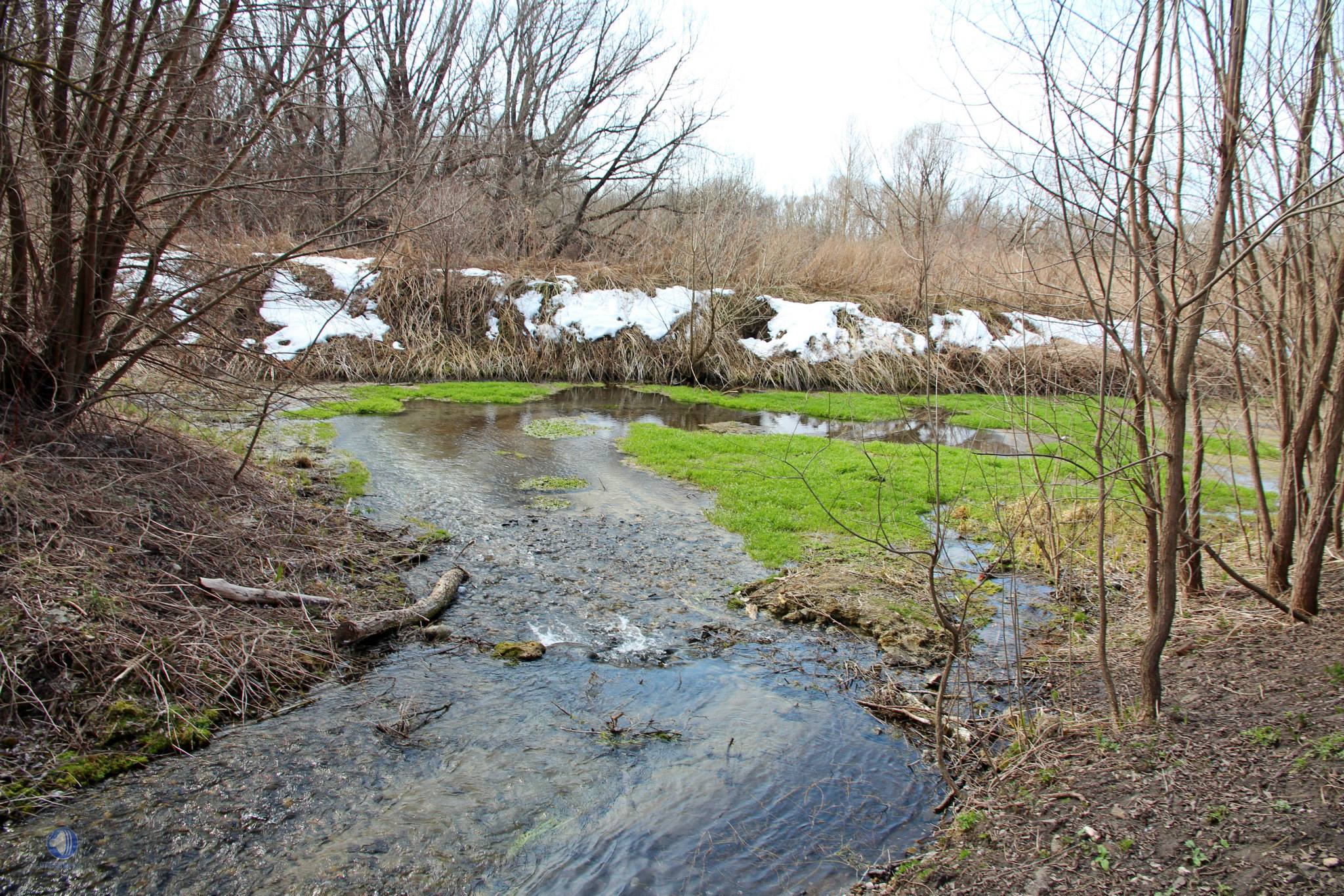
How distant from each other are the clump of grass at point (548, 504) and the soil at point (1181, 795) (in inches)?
206

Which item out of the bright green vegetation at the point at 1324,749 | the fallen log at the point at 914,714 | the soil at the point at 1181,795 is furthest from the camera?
the fallen log at the point at 914,714

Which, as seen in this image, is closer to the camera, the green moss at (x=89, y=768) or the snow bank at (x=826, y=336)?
the green moss at (x=89, y=768)

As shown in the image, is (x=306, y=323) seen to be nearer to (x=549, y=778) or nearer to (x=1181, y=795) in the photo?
(x=549, y=778)

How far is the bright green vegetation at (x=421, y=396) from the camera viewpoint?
42.5 feet

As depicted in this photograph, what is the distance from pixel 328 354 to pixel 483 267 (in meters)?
5.13

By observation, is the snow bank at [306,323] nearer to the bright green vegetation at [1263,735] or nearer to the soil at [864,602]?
the soil at [864,602]

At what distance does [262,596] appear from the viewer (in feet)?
16.3

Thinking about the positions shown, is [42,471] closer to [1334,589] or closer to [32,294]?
[32,294]

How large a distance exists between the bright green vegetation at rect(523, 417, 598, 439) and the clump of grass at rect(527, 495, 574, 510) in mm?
3438

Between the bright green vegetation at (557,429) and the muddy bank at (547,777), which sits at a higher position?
the bright green vegetation at (557,429)

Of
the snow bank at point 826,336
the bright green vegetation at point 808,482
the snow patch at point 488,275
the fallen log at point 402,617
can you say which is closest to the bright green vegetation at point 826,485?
the bright green vegetation at point 808,482

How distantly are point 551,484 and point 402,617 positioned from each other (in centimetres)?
398

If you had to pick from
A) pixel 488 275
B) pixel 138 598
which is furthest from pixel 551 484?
pixel 488 275

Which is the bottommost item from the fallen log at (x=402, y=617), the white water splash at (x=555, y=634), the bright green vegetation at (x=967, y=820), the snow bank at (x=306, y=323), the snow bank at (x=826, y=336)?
the bright green vegetation at (x=967, y=820)
